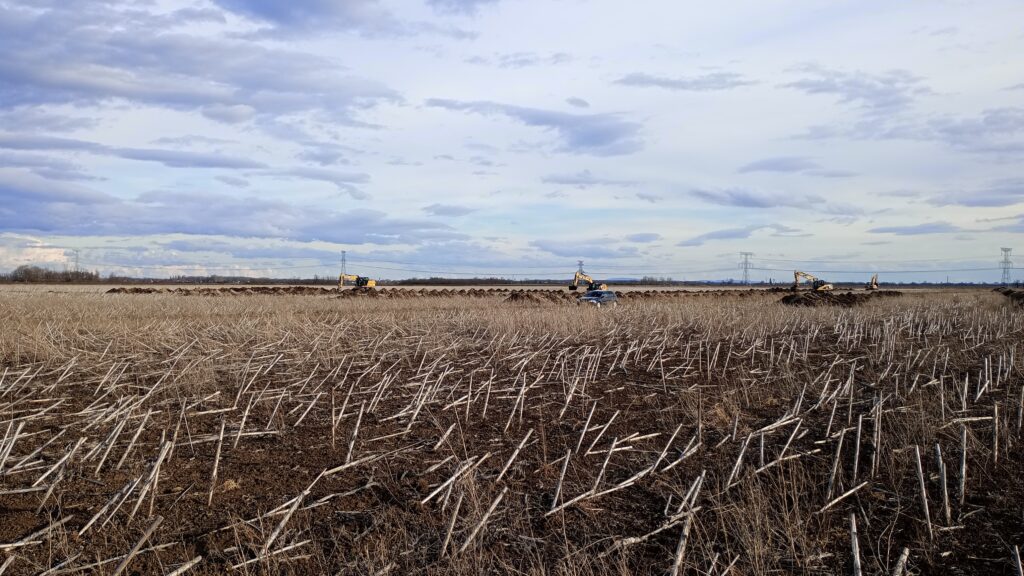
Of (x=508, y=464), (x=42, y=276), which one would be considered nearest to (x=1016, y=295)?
(x=508, y=464)

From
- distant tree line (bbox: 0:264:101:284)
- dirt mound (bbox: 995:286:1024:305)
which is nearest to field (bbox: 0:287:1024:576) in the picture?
dirt mound (bbox: 995:286:1024:305)

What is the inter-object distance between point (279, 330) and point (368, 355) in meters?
3.95

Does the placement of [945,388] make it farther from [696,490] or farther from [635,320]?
[635,320]

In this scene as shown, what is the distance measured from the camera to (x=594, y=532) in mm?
5031

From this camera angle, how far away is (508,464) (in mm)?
5953

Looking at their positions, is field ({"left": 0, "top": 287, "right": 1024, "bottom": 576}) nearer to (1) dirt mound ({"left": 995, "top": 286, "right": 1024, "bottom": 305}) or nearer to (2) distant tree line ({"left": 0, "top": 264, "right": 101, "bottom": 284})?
(1) dirt mound ({"left": 995, "top": 286, "right": 1024, "bottom": 305})

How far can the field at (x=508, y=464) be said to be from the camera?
4680mm

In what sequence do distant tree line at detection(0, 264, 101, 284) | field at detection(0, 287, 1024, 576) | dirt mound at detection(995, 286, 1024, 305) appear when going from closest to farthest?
field at detection(0, 287, 1024, 576), dirt mound at detection(995, 286, 1024, 305), distant tree line at detection(0, 264, 101, 284)

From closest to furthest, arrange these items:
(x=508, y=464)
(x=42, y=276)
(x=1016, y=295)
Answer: (x=508, y=464) → (x=1016, y=295) → (x=42, y=276)

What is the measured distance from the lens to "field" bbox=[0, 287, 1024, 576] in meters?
4.68

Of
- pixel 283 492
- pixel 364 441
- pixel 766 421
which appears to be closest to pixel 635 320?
pixel 766 421

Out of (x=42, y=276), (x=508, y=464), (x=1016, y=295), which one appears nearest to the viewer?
(x=508, y=464)

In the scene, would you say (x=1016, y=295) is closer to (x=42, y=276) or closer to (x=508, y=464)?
(x=508, y=464)

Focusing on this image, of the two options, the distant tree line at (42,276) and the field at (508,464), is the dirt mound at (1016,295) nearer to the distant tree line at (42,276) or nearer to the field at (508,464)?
the field at (508,464)
